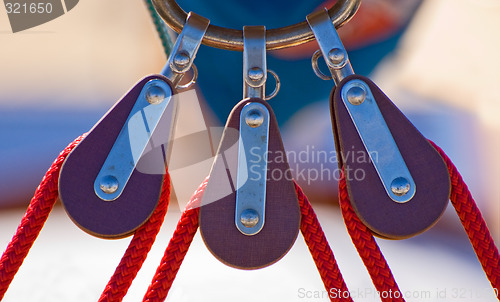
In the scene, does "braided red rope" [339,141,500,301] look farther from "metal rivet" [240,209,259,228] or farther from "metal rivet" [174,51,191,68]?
"metal rivet" [174,51,191,68]

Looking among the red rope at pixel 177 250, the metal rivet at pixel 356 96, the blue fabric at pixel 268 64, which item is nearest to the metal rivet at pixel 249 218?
the red rope at pixel 177 250

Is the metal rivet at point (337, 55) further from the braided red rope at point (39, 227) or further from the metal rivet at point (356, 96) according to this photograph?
the braided red rope at point (39, 227)

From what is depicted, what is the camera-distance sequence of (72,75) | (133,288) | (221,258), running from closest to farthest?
(221,258), (133,288), (72,75)

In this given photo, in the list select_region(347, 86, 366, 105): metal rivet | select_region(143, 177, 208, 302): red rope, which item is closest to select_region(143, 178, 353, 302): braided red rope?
select_region(143, 177, 208, 302): red rope

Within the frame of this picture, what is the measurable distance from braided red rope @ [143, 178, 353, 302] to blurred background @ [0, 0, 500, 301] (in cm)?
20

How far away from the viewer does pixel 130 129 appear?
26.5 inches

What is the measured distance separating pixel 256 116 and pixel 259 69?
0.05 m

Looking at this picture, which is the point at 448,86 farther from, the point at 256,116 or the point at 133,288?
the point at 133,288

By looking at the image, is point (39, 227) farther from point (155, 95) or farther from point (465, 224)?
point (465, 224)

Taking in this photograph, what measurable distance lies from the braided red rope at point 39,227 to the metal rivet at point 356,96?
0.21m

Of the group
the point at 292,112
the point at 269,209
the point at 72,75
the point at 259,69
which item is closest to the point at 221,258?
the point at 269,209

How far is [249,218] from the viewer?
0.64 m

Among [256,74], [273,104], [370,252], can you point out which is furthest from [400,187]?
[273,104]

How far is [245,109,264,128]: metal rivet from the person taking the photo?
26.3 inches
